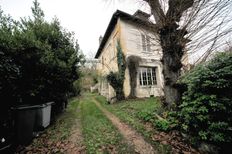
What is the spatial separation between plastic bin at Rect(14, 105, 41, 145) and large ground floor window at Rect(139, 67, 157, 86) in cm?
927

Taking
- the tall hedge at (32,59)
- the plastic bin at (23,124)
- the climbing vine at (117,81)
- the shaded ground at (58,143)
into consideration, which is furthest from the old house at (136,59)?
the plastic bin at (23,124)

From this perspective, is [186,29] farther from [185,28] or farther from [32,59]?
[32,59]

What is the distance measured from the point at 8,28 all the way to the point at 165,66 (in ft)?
21.7

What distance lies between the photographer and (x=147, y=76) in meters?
12.1

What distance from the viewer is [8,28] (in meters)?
4.97

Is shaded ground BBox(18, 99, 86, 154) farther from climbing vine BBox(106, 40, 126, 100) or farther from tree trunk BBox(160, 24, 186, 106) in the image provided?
climbing vine BBox(106, 40, 126, 100)

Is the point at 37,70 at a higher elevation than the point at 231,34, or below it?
below

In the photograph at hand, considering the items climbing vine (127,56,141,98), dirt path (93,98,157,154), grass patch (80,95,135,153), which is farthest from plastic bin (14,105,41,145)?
climbing vine (127,56,141,98)

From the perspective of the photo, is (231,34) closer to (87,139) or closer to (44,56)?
(87,139)

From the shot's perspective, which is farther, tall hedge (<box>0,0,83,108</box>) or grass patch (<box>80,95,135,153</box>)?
tall hedge (<box>0,0,83,108</box>)

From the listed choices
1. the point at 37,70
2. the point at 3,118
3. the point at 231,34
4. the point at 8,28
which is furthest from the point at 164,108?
the point at 8,28

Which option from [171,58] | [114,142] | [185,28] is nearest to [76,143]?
[114,142]

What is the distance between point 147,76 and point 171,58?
7410mm

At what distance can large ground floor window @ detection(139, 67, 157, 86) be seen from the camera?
11.6m
